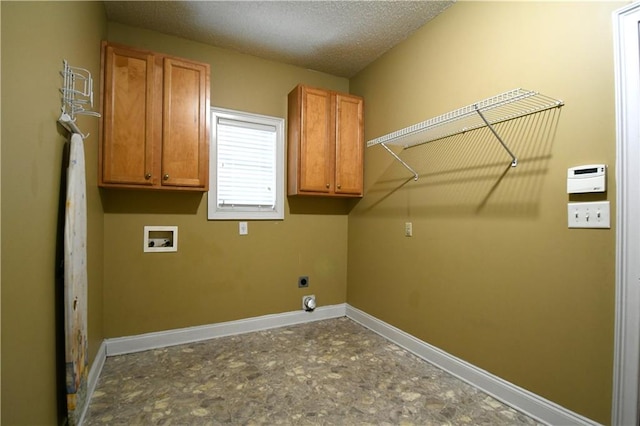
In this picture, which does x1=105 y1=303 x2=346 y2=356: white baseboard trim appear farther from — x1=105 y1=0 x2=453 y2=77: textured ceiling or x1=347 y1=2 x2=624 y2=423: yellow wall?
x1=105 y1=0 x2=453 y2=77: textured ceiling

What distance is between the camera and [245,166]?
3037 millimetres

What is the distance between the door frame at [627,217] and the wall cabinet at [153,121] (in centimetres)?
265

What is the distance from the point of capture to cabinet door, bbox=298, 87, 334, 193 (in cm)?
299

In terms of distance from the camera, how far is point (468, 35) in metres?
2.21

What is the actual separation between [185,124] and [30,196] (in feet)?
5.01

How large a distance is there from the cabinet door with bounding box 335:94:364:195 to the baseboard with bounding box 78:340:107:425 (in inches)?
94.5

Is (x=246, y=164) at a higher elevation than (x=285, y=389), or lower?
higher

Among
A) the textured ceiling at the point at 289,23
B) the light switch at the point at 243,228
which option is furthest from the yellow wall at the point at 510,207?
the light switch at the point at 243,228

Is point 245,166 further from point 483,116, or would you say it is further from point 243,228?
point 483,116

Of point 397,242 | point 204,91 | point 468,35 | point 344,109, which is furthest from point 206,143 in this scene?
point 468,35

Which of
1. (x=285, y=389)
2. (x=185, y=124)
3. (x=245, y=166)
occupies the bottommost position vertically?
(x=285, y=389)

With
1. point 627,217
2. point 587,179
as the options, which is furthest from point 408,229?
point 627,217

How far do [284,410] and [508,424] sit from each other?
1.29 meters

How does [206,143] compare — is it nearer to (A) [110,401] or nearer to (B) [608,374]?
(A) [110,401]
